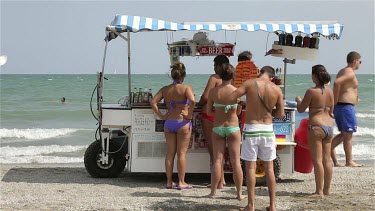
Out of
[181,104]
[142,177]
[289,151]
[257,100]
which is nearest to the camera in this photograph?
[257,100]

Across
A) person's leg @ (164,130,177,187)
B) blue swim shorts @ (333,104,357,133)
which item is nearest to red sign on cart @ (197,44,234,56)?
person's leg @ (164,130,177,187)

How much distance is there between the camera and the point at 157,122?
7.52 meters

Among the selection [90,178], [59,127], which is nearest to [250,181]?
[90,178]

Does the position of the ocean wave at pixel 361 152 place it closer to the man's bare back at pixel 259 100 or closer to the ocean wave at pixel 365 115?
the man's bare back at pixel 259 100

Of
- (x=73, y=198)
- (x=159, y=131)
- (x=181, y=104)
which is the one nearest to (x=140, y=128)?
(x=159, y=131)

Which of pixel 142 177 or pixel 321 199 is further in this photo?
pixel 142 177

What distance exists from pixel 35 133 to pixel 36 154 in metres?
3.86

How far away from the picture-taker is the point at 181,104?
7129 mm

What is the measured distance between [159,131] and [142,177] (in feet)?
3.57

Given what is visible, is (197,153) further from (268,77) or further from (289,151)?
(268,77)

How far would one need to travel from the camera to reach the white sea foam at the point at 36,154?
11.5 meters

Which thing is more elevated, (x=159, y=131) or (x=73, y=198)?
(x=159, y=131)

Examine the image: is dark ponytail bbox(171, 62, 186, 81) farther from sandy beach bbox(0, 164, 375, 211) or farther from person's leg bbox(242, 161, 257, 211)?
person's leg bbox(242, 161, 257, 211)

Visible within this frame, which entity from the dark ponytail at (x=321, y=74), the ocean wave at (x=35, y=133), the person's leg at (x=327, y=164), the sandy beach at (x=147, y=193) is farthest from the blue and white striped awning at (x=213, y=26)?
the ocean wave at (x=35, y=133)
